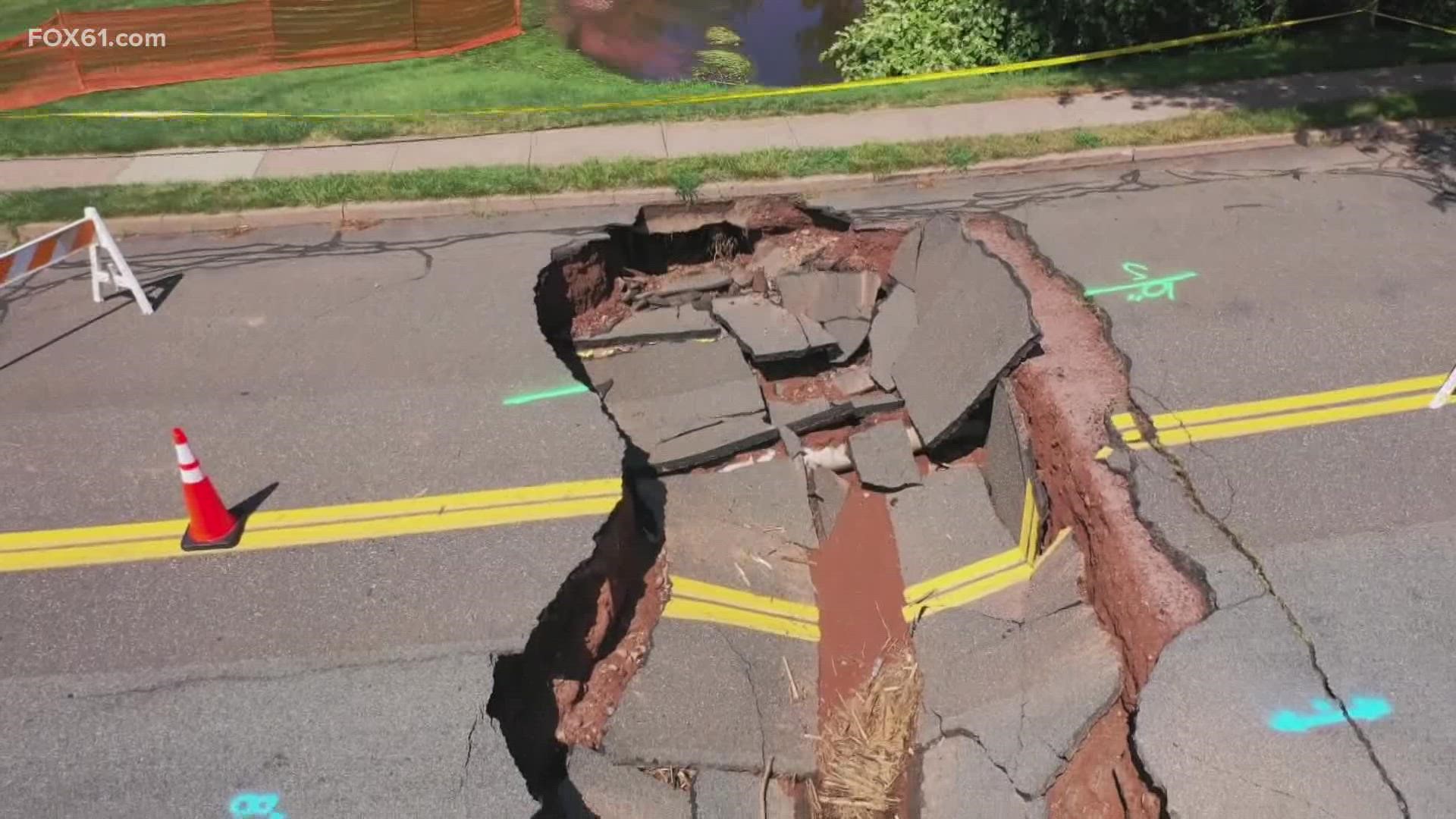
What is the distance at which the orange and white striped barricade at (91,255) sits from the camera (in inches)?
321

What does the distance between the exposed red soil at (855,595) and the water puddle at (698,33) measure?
9971 millimetres

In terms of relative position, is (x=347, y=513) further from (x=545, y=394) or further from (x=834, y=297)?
(x=834, y=297)

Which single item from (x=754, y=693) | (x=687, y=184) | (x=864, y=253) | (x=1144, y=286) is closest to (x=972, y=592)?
(x=754, y=693)

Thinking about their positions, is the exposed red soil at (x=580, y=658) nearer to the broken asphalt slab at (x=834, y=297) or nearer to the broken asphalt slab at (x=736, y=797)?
the broken asphalt slab at (x=736, y=797)

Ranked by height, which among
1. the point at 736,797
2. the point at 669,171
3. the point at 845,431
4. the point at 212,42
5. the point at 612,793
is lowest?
the point at 736,797

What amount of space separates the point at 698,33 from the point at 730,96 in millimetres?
5716

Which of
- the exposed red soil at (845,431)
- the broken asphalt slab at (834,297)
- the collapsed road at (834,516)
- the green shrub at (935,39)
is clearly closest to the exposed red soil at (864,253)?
the collapsed road at (834,516)

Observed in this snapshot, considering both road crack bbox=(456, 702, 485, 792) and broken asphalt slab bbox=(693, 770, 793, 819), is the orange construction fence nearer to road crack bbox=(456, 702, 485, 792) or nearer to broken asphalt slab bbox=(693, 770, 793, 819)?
road crack bbox=(456, 702, 485, 792)

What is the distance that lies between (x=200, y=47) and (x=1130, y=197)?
13.0 metres

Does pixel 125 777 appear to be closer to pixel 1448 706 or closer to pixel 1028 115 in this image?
pixel 1448 706

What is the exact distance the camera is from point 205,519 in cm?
593

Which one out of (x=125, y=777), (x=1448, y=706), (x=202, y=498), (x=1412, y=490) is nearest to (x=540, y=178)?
(x=202, y=498)

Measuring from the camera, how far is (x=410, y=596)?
561 cm

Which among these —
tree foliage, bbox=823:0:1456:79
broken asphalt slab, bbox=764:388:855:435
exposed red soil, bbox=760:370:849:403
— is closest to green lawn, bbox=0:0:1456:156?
tree foliage, bbox=823:0:1456:79
